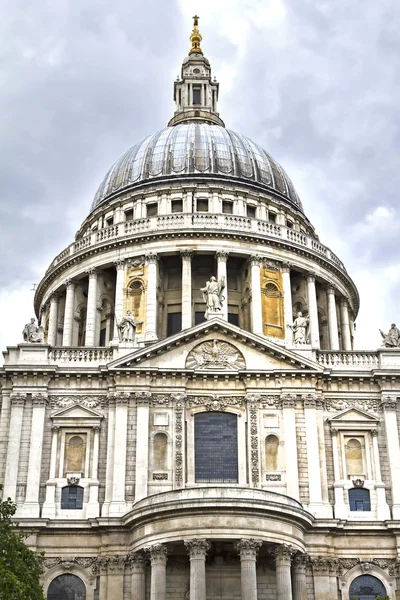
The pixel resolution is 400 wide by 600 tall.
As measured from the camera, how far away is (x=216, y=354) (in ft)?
149

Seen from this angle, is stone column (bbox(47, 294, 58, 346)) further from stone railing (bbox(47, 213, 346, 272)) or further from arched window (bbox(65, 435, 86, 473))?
arched window (bbox(65, 435, 86, 473))

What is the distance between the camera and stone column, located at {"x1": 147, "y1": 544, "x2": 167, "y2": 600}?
1444 inches

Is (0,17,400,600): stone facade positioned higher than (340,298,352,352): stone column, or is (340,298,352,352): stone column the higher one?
(340,298,352,352): stone column

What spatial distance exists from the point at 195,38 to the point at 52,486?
48617mm

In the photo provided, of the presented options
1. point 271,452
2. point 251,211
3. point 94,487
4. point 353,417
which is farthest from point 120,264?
point 353,417

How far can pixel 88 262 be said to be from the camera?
194 feet

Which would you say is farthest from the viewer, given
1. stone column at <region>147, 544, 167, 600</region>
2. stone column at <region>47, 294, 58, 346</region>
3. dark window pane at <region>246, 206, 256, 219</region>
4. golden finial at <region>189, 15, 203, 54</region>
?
golden finial at <region>189, 15, 203, 54</region>

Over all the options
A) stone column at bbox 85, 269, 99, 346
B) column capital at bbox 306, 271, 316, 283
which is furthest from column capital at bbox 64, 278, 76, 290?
column capital at bbox 306, 271, 316, 283

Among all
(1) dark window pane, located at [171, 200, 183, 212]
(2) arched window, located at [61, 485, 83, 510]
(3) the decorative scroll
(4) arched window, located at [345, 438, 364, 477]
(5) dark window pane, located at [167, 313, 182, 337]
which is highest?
(1) dark window pane, located at [171, 200, 183, 212]

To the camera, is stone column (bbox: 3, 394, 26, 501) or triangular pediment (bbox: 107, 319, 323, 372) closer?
stone column (bbox: 3, 394, 26, 501)

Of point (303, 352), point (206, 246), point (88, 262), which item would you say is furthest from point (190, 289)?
point (303, 352)

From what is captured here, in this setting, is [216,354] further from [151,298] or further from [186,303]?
[151,298]

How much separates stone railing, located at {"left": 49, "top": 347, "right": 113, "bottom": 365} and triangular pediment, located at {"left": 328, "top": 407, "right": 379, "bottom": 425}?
11537mm

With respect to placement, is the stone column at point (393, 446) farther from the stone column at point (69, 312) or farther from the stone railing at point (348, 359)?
the stone column at point (69, 312)
